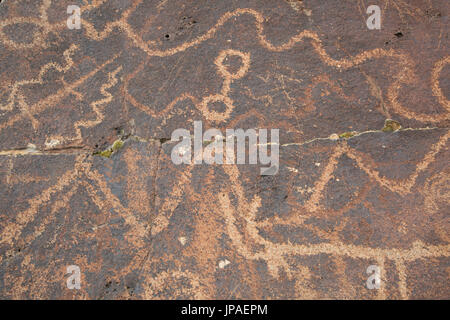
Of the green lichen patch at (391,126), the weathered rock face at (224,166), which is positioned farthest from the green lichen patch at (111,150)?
the green lichen patch at (391,126)

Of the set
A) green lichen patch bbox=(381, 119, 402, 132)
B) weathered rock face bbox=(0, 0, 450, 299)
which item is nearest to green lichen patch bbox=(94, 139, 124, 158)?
weathered rock face bbox=(0, 0, 450, 299)

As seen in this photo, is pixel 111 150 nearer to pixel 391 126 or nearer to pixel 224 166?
pixel 224 166

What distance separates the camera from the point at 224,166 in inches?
66.0

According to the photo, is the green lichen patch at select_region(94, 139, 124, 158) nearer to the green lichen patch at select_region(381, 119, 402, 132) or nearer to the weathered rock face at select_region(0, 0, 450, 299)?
the weathered rock face at select_region(0, 0, 450, 299)

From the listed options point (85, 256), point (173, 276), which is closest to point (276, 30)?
point (173, 276)

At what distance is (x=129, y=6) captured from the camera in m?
1.83

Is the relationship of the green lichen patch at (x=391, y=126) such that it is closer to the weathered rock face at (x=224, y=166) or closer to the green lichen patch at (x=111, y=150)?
the weathered rock face at (x=224, y=166)

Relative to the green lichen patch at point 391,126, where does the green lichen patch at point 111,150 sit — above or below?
below

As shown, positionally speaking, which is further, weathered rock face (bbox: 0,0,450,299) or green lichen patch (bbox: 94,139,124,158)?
green lichen patch (bbox: 94,139,124,158)

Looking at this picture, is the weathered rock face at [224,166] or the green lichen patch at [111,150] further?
the green lichen patch at [111,150]

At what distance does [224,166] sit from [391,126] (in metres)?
0.81

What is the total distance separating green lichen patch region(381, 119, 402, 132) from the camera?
167cm

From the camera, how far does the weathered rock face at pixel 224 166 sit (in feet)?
5.19

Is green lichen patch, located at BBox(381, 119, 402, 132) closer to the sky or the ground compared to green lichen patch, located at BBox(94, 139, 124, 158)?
closer to the sky
